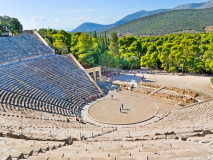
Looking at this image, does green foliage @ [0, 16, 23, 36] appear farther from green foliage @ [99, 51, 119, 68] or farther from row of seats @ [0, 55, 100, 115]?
green foliage @ [99, 51, 119, 68]

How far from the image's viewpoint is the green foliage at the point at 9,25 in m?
40.4

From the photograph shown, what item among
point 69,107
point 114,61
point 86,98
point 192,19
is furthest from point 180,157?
point 192,19

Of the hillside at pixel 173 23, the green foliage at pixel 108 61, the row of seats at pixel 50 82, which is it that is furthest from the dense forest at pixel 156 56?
the hillside at pixel 173 23

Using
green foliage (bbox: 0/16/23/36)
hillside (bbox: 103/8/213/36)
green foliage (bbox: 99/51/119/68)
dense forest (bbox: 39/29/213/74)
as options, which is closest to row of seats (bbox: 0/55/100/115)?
dense forest (bbox: 39/29/213/74)

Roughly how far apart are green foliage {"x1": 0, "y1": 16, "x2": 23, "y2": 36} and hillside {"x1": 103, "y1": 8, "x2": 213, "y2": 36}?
12532 cm

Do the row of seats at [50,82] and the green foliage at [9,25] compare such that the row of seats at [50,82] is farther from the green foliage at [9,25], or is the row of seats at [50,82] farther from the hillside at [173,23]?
the hillside at [173,23]

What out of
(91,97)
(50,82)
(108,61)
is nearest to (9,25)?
(50,82)

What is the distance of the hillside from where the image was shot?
480ft

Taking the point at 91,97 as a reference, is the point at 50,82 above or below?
above

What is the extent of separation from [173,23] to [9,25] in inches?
6191

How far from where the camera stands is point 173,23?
164375 millimetres

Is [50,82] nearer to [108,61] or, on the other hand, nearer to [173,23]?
[108,61]

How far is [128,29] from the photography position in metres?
192

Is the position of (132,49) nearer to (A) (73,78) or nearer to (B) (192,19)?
(A) (73,78)
